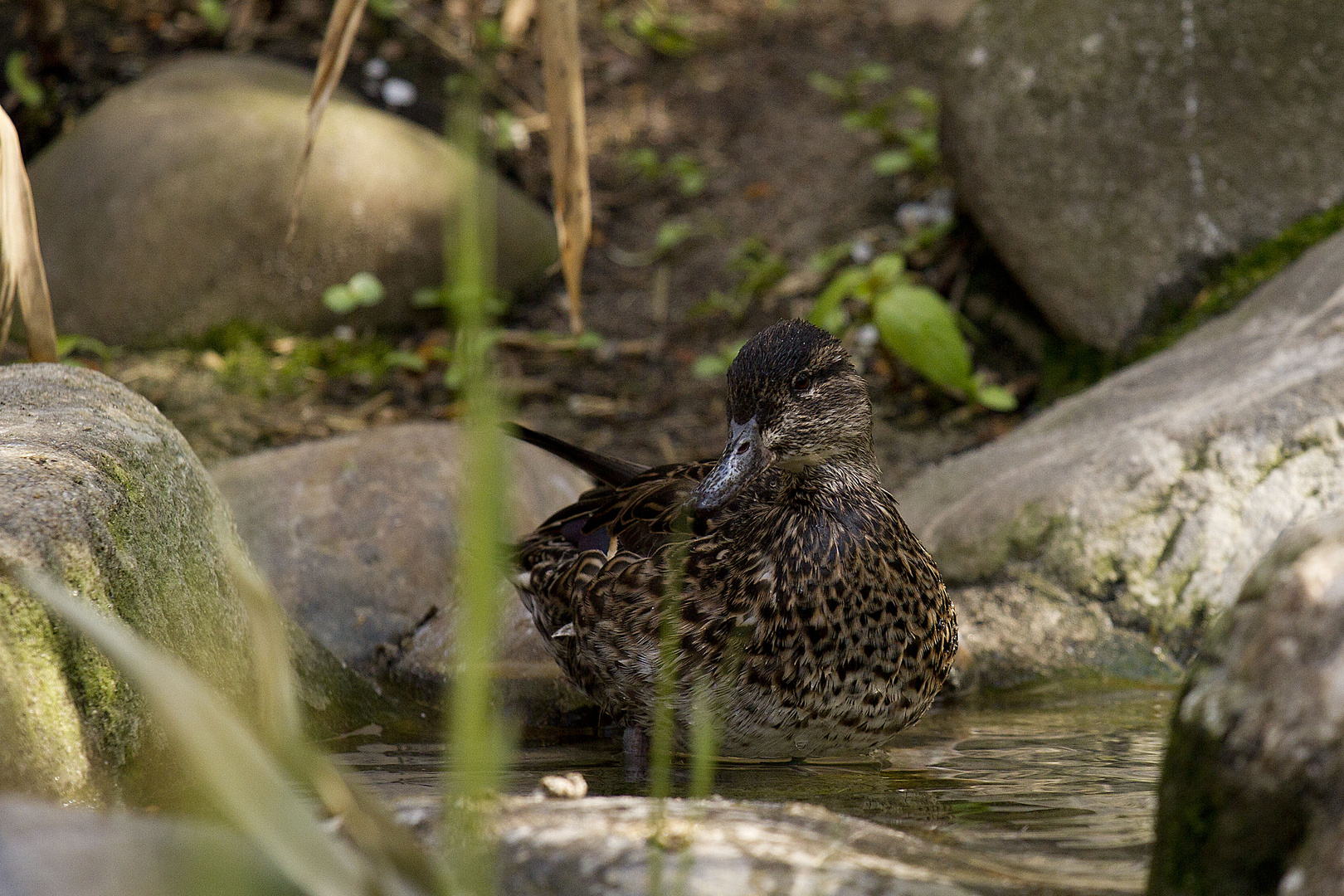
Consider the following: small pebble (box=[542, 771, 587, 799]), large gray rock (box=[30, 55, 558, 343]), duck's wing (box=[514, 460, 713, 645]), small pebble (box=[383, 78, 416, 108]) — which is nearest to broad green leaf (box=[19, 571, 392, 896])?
small pebble (box=[542, 771, 587, 799])

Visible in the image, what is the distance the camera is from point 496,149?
7.93 metres

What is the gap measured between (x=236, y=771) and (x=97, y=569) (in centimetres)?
130

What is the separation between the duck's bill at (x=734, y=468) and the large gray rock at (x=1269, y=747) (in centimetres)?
134

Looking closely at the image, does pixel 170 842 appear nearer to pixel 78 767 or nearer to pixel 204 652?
pixel 78 767

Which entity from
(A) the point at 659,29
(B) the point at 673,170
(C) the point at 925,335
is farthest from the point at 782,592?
(A) the point at 659,29

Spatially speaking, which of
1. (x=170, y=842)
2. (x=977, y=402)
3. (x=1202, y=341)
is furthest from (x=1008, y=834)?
(x=977, y=402)

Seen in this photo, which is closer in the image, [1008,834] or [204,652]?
[1008,834]

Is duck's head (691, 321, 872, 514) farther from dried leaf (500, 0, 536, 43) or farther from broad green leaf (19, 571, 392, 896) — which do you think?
dried leaf (500, 0, 536, 43)

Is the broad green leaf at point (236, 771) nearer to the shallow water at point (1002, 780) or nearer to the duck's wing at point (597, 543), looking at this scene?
the shallow water at point (1002, 780)

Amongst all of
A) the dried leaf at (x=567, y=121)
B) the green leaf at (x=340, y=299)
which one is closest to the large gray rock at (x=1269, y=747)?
the dried leaf at (x=567, y=121)

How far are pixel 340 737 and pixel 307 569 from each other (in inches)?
32.0

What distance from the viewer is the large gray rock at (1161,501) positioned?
155 inches

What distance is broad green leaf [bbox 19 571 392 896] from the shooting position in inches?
50.9

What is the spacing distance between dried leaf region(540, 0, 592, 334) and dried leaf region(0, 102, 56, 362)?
143cm
